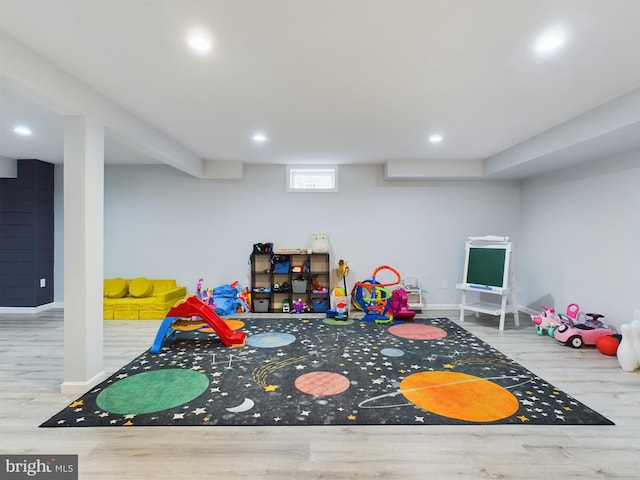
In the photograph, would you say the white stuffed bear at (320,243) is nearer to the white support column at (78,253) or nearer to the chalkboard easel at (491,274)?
the chalkboard easel at (491,274)

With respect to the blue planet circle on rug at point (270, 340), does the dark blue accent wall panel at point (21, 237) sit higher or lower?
higher

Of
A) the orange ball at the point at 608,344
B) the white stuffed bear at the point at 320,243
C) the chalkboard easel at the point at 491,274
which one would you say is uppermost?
the white stuffed bear at the point at 320,243

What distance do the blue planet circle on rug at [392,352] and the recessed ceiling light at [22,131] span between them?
4878 millimetres

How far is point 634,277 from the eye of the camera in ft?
12.2

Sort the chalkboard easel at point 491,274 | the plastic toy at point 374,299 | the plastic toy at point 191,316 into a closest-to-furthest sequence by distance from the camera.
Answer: the plastic toy at point 191,316 → the chalkboard easel at point 491,274 → the plastic toy at point 374,299

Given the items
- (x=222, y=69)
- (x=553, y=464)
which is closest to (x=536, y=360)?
(x=553, y=464)

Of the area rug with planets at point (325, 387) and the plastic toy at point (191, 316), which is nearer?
the area rug with planets at point (325, 387)

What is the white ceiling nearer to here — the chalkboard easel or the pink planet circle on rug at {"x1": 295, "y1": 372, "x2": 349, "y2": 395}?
the chalkboard easel

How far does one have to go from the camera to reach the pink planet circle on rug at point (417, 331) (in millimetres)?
4246

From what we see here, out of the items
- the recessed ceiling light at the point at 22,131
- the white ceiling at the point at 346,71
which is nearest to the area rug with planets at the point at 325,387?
the white ceiling at the point at 346,71

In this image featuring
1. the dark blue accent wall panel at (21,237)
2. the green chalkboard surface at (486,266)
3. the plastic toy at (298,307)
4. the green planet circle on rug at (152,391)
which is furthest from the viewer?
the plastic toy at (298,307)

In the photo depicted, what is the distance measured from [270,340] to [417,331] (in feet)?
6.61

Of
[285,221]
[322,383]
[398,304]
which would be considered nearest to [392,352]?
[322,383]

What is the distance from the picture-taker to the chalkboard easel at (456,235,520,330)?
4.76 metres
